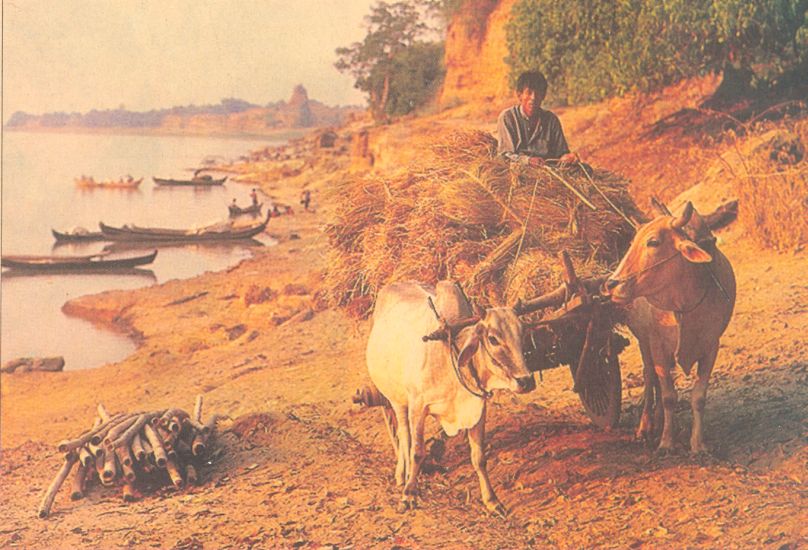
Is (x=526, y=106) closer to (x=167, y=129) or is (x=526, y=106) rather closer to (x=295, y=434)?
(x=295, y=434)

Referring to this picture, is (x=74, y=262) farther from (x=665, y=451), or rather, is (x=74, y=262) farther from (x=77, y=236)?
(x=665, y=451)

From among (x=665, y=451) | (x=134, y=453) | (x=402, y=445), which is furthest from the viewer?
(x=134, y=453)

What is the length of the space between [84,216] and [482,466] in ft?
42.9

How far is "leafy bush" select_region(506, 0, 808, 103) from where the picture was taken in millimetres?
9109

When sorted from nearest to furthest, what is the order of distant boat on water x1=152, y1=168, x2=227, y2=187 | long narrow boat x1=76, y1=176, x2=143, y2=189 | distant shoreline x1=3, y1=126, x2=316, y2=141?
distant shoreline x1=3, y1=126, x2=316, y2=141, long narrow boat x1=76, y1=176, x2=143, y2=189, distant boat on water x1=152, y1=168, x2=227, y2=187

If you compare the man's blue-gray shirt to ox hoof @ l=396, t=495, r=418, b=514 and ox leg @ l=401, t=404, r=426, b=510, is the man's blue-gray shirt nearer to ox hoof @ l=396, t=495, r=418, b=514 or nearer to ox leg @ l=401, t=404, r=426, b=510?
ox leg @ l=401, t=404, r=426, b=510

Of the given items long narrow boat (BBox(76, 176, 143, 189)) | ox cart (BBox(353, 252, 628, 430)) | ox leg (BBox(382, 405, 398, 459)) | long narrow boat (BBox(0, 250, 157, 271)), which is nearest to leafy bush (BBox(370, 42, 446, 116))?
long narrow boat (BBox(76, 176, 143, 189))

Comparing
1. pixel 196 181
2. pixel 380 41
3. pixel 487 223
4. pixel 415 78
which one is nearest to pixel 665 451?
pixel 487 223

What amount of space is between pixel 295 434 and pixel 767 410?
10.3 ft

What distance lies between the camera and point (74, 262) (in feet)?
49.8

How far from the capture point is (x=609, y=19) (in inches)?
414

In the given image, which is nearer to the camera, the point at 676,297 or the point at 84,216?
the point at 676,297

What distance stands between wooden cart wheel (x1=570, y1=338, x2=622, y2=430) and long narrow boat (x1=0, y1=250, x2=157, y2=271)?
35.6ft

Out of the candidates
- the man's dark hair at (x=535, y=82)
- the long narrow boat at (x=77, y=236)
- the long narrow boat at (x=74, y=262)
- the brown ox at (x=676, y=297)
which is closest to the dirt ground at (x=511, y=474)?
the brown ox at (x=676, y=297)
